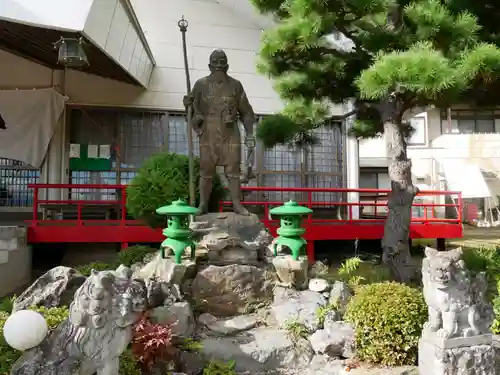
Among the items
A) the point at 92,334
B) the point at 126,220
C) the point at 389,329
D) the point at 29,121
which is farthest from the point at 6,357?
the point at 29,121

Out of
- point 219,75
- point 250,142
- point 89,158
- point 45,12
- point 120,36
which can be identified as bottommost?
point 250,142

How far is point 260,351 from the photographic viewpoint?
445 cm

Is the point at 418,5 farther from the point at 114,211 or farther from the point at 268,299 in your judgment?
the point at 114,211

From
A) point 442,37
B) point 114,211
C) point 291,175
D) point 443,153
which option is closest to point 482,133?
point 443,153

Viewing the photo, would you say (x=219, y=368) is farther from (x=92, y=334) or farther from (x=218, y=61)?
(x=218, y=61)

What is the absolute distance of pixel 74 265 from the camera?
8453mm

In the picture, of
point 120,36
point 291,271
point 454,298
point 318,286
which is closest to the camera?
point 454,298

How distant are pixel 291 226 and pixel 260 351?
169cm

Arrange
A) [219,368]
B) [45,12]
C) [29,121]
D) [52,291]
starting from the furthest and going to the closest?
[29,121] → [45,12] → [52,291] → [219,368]

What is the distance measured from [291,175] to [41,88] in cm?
668

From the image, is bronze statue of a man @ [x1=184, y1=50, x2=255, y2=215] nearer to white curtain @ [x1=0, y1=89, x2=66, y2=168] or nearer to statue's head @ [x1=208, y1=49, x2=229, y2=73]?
statue's head @ [x1=208, y1=49, x2=229, y2=73]

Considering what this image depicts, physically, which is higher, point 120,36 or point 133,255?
point 120,36

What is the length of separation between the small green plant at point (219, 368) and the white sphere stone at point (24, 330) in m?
1.82

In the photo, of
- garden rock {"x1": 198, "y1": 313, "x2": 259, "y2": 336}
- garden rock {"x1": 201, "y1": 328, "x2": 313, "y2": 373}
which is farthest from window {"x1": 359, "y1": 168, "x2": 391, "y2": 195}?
garden rock {"x1": 201, "y1": 328, "x2": 313, "y2": 373}
